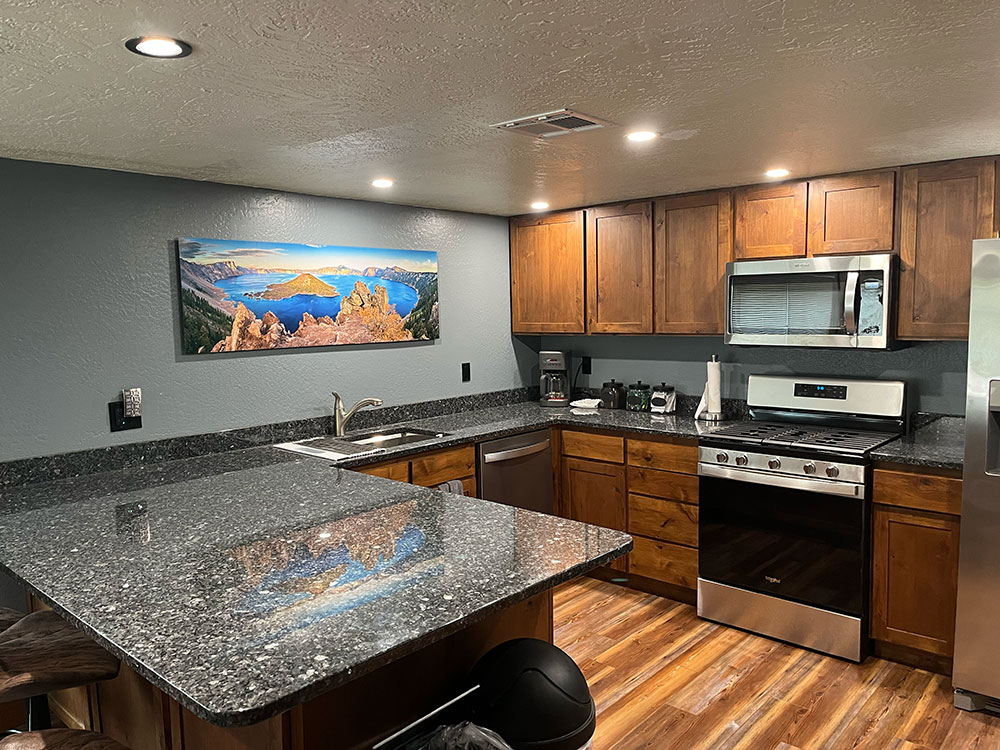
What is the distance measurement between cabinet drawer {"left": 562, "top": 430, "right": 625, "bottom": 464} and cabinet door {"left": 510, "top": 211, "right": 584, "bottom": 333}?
2.22 ft

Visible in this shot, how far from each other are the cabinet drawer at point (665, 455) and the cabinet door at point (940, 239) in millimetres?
1089

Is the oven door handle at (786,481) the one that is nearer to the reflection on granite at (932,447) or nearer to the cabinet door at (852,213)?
the reflection on granite at (932,447)

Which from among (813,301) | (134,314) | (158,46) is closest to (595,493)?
(813,301)

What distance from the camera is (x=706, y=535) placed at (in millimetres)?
3541

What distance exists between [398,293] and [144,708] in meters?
2.58

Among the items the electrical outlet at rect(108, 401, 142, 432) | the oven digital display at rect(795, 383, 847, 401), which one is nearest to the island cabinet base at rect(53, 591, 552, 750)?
the electrical outlet at rect(108, 401, 142, 432)

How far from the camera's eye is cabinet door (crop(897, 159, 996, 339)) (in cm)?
300

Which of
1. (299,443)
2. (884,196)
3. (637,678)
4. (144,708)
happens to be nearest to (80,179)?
(299,443)

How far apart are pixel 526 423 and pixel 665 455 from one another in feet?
2.51

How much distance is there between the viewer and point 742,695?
288 cm

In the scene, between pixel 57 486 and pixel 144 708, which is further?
pixel 57 486

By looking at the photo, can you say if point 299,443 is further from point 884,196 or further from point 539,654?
point 884,196

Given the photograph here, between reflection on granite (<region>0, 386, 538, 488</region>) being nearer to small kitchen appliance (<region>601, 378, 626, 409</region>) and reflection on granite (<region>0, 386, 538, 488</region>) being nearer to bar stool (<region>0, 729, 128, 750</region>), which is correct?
small kitchen appliance (<region>601, 378, 626, 409</region>)

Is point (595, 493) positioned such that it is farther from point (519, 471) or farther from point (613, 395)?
point (613, 395)
